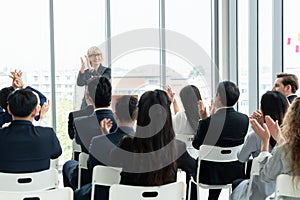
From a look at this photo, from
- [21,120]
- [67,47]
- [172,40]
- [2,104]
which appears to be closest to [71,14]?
[67,47]

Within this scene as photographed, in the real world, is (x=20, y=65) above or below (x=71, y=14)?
below

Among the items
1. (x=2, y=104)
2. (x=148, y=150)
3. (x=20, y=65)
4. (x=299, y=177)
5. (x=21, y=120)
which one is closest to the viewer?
(x=299, y=177)

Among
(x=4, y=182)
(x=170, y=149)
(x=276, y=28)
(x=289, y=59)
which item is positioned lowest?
(x=4, y=182)

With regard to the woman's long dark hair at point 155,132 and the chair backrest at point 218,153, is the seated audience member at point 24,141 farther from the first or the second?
the chair backrest at point 218,153

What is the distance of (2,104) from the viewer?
4.15 metres

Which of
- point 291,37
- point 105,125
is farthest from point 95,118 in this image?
point 291,37

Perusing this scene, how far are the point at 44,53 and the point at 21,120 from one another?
13.0 ft

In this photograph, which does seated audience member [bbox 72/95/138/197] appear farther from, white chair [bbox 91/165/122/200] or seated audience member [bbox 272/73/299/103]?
seated audience member [bbox 272/73/299/103]

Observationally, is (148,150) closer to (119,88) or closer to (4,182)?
(4,182)

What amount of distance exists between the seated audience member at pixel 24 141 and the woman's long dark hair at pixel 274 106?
147 centimetres

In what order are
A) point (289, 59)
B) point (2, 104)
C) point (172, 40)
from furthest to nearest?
point (172, 40) → point (289, 59) → point (2, 104)

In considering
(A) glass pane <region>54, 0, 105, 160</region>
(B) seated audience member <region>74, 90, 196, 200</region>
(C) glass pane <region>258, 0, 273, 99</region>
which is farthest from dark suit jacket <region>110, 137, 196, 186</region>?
(A) glass pane <region>54, 0, 105, 160</region>

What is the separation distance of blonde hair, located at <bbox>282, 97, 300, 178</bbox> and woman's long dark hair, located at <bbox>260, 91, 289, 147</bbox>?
544 millimetres

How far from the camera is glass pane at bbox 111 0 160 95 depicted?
22.8ft
